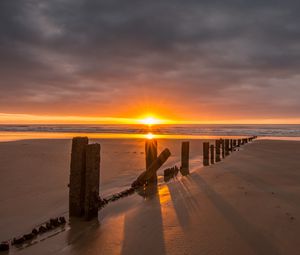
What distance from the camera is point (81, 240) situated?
4.95 metres

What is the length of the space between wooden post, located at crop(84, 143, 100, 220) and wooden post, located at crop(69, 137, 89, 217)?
0.59 feet

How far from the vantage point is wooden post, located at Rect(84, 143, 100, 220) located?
5934 millimetres

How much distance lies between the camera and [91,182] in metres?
5.94

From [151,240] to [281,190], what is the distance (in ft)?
14.7

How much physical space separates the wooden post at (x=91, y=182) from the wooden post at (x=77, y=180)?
0.18 meters

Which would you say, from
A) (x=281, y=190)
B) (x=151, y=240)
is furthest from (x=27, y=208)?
(x=281, y=190)

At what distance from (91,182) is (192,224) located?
2213mm

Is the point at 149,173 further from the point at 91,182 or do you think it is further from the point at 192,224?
the point at 192,224

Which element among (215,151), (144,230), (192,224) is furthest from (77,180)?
(215,151)

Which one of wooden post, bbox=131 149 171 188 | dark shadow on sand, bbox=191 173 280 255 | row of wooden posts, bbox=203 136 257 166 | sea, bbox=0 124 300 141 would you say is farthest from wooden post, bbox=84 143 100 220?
sea, bbox=0 124 300 141

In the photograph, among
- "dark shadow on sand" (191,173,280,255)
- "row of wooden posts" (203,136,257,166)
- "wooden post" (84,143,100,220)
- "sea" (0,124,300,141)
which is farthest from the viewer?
"sea" (0,124,300,141)

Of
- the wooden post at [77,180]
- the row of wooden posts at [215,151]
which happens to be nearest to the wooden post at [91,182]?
the wooden post at [77,180]

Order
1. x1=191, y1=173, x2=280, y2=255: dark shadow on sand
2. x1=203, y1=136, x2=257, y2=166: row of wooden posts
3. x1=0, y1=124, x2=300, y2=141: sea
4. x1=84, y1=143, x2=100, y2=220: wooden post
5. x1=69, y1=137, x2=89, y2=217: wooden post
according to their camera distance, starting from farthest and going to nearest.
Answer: x1=0, y1=124, x2=300, y2=141: sea → x1=203, y1=136, x2=257, y2=166: row of wooden posts → x1=69, y1=137, x2=89, y2=217: wooden post → x1=84, y1=143, x2=100, y2=220: wooden post → x1=191, y1=173, x2=280, y2=255: dark shadow on sand

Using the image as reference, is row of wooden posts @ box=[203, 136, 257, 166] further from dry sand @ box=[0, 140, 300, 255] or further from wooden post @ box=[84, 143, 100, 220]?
wooden post @ box=[84, 143, 100, 220]
